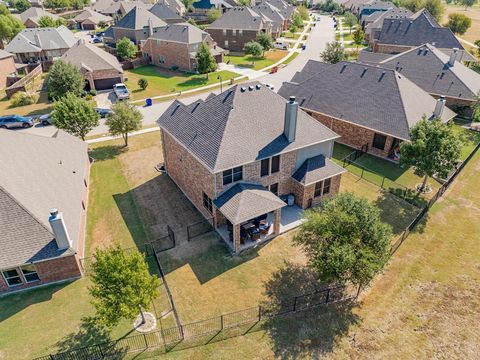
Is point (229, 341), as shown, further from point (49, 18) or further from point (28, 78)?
point (49, 18)

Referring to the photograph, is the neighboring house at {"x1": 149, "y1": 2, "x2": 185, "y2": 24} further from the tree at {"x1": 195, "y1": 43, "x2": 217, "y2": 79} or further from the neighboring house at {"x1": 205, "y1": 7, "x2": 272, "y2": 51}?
the tree at {"x1": 195, "y1": 43, "x2": 217, "y2": 79}

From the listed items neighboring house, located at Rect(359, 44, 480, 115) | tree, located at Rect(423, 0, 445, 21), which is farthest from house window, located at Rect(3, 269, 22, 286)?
tree, located at Rect(423, 0, 445, 21)

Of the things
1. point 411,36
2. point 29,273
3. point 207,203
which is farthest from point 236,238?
point 411,36

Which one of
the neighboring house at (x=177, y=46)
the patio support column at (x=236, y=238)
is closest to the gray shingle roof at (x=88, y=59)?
the neighboring house at (x=177, y=46)

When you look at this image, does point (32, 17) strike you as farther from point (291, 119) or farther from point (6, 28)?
point (291, 119)

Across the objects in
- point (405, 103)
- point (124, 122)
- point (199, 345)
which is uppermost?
point (405, 103)

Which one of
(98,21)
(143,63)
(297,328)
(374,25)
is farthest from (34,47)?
(374,25)
